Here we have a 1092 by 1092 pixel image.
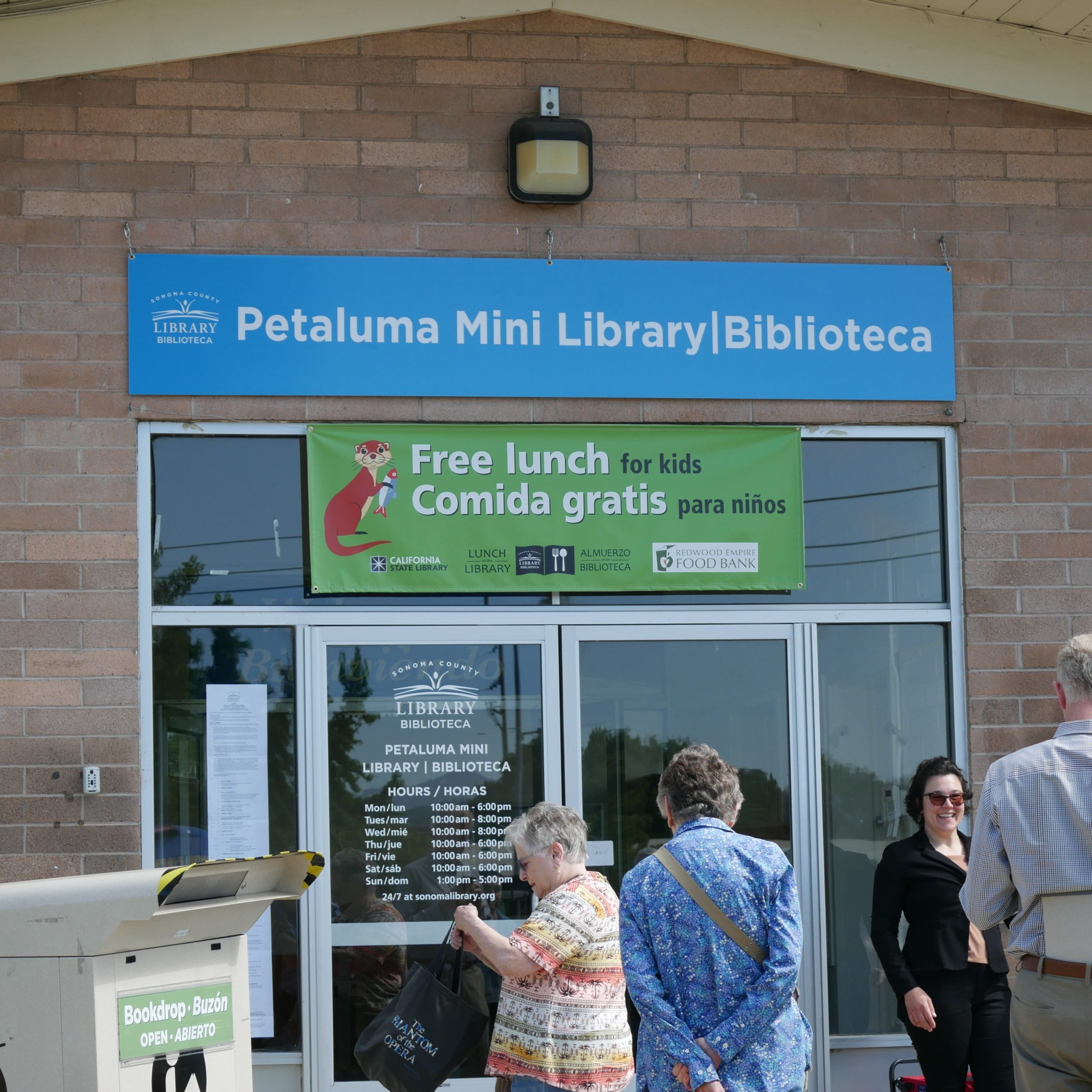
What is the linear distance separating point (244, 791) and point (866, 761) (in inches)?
107

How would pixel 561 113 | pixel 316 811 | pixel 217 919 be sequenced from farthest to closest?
pixel 561 113 → pixel 316 811 → pixel 217 919

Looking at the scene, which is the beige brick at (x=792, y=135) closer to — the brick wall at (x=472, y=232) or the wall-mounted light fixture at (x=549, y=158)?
the brick wall at (x=472, y=232)

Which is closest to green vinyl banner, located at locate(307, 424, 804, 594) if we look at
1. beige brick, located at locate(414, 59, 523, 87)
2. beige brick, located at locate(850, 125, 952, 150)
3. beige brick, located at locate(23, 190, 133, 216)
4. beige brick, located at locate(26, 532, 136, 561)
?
beige brick, located at locate(26, 532, 136, 561)

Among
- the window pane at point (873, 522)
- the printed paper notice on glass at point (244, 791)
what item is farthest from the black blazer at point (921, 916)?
the printed paper notice on glass at point (244, 791)

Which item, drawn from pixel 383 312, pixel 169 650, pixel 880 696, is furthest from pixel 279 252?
pixel 880 696

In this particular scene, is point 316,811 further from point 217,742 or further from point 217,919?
point 217,919

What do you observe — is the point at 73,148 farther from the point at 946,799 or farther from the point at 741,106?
the point at 946,799

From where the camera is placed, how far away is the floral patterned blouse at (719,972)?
3.57m

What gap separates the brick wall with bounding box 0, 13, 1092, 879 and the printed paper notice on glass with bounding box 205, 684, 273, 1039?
Result: 34 cm

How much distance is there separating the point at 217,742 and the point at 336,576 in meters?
0.86

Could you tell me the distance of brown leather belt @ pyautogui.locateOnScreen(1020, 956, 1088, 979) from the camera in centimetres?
346

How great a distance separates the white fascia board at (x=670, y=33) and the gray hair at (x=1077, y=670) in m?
3.50

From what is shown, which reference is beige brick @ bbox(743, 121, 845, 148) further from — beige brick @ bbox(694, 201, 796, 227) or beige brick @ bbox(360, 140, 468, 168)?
beige brick @ bbox(360, 140, 468, 168)

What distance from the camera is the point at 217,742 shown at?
5.65 meters
